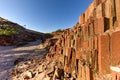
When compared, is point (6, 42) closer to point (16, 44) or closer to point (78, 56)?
point (16, 44)

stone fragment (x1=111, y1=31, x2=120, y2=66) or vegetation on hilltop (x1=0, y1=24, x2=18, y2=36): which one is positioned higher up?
vegetation on hilltop (x1=0, y1=24, x2=18, y2=36)

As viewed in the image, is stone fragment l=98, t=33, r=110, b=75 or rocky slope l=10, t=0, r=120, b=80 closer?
rocky slope l=10, t=0, r=120, b=80

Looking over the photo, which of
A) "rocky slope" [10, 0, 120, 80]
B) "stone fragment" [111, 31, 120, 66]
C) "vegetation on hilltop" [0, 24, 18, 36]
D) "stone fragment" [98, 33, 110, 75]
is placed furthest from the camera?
"vegetation on hilltop" [0, 24, 18, 36]

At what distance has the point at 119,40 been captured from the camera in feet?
9.55

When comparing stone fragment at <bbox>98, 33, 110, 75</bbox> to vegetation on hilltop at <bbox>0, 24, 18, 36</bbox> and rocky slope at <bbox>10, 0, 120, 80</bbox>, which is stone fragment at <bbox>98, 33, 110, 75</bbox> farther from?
vegetation on hilltop at <bbox>0, 24, 18, 36</bbox>

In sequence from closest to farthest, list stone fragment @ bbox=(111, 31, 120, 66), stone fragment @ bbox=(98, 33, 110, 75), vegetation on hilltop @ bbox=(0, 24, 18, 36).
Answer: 1. stone fragment @ bbox=(111, 31, 120, 66)
2. stone fragment @ bbox=(98, 33, 110, 75)
3. vegetation on hilltop @ bbox=(0, 24, 18, 36)

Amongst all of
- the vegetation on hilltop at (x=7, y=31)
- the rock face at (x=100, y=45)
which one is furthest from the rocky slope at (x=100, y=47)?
the vegetation on hilltop at (x=7, y=31)

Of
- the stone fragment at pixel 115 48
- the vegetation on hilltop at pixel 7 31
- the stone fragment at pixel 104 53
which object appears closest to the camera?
the stone fragment at pixel 115 48

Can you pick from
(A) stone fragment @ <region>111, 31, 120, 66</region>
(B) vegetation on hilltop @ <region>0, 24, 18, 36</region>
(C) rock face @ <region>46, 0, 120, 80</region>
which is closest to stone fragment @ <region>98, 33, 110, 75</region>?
(C) rock face @ <region>46, 0, 120, 80</region>

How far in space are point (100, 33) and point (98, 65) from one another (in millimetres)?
677

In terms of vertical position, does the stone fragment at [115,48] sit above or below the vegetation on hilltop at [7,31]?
below

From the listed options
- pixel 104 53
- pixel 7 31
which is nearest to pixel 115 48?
pixel 104 53

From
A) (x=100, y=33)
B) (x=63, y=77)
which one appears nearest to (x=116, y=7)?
(x=100, y=33)

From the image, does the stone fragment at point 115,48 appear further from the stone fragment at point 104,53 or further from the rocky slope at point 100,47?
the stone fragment at point 104,53
